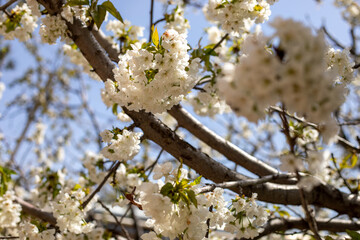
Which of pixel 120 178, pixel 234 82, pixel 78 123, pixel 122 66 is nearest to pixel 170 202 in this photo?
pixel 234 82

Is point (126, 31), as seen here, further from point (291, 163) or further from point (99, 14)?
point (291, 163)

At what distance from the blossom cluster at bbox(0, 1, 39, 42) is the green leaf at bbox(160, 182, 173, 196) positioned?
220 cm

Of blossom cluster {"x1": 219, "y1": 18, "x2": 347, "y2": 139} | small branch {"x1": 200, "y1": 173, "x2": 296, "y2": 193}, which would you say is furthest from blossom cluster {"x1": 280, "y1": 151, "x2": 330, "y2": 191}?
small branch {"x1": 200, "y1": 173, "x2": 296, "y2": 193}

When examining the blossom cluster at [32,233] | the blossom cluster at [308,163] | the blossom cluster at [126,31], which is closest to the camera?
the blossom cluster at [308,163]

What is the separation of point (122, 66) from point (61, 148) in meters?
6.26

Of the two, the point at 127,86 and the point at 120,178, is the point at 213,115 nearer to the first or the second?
the point at 120,178

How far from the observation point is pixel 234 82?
2.34 feet

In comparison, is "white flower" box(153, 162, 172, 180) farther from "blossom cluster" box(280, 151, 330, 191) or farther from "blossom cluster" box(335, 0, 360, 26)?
"blossom cluster" box(335, 0, 360, 26)

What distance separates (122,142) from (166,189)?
604 mm

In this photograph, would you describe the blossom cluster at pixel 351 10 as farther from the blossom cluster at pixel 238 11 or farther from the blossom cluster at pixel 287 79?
the blossom cluster at pixel 287 79

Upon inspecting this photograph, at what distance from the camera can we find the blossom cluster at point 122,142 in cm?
168

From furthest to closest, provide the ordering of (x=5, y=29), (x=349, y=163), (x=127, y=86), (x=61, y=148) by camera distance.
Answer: (x=61, y=148) < (x=349, y=163) < (x=5, y=29) < (x=127, y=86)

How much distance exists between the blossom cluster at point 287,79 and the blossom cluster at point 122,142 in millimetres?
1067

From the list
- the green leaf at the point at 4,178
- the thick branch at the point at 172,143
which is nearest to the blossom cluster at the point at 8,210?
the green leaf at the point at 4,178
